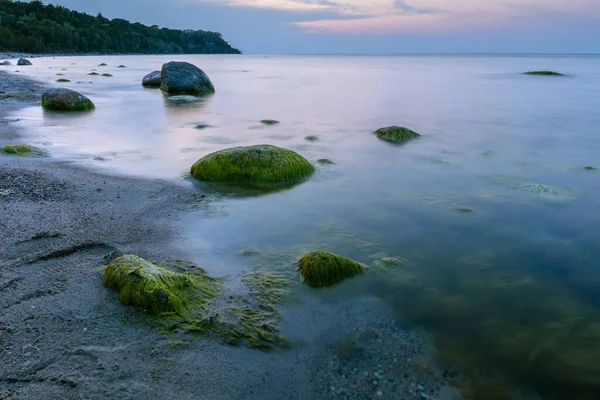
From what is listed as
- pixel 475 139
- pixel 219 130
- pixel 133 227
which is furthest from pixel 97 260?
pixel 475 139

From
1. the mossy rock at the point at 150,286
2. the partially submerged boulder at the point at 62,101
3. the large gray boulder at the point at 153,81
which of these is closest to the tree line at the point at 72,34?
the large gray boulder at the point at 153,81

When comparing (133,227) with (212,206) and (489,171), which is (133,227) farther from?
(489,171)

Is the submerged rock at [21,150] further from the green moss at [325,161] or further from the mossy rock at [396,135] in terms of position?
the mossy rock at [396,135]

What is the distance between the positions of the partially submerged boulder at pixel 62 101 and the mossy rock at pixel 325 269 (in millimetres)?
14881

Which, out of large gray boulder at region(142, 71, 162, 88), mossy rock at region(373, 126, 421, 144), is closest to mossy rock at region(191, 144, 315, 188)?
mossy rock at region(373, 126, 421, 144)

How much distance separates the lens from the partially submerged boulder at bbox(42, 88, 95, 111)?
15.8 meters

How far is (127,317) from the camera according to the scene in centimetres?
363

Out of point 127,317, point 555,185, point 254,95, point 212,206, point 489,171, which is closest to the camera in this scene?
point 127,317

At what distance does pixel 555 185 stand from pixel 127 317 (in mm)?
8088

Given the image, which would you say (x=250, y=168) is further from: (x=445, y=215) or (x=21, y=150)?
(x=21, y=150)

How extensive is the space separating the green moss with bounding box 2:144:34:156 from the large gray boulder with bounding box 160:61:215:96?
13562mm

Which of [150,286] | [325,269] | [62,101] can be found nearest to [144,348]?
[150,286]

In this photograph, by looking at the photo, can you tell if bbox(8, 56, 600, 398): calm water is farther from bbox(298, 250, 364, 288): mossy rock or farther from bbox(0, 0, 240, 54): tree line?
bbox(0, 0, 240, 54): tree line

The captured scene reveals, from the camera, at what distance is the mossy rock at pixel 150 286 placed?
375cm
